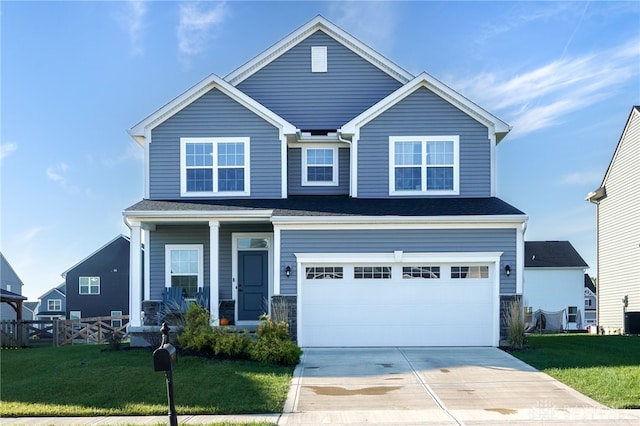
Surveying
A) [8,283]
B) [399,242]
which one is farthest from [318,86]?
[8,283]

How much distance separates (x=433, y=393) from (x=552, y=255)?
3191 centimetres

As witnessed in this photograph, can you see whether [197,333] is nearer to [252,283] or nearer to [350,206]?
[252,283]

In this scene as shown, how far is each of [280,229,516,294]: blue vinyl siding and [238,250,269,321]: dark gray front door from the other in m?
2.02

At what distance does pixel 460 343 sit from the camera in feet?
47.5

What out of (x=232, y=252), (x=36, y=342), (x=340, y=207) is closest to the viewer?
(x=340, y=207)

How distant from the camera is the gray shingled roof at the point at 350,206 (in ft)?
48.2

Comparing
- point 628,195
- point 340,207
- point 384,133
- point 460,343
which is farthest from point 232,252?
point 628,195

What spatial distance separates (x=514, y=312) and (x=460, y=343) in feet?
5.09

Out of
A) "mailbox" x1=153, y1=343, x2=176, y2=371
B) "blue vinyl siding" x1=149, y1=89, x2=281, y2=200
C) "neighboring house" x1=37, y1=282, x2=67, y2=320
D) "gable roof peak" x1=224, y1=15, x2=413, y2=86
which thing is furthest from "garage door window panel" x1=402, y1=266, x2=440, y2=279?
"neighboring house" x1=37, y1=282, x2=67, y2=320

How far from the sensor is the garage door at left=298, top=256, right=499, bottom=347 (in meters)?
14.5

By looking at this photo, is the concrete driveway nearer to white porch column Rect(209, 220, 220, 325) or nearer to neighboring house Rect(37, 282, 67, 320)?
white porch column Rect(209, 220, 220, 325)

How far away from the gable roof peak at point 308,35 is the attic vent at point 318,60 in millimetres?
545

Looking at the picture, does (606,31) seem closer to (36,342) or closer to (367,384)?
(367,384)

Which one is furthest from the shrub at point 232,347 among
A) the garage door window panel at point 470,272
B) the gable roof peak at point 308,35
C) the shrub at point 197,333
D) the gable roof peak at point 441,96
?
the gable roof peak at point 308,35
